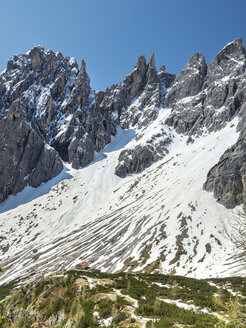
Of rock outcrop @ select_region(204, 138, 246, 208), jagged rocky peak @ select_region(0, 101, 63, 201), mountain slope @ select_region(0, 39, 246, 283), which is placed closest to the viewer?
mountain slope @ select_region(0, 39, 246, 283)

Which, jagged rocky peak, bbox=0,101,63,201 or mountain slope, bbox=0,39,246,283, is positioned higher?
jagged rocky peak, bbox=0,101,63,201

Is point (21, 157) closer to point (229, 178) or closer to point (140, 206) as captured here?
point (140, 206)

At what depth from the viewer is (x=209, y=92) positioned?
7805 inches

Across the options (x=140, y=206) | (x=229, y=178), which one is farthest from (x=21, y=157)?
(x=229, y=178)

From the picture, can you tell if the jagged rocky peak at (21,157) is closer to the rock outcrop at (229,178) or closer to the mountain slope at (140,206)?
the mountain slope at (140,206)

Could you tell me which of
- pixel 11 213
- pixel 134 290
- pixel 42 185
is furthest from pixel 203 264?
pixel 42 185

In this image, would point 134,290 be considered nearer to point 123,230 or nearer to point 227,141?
point 123,230

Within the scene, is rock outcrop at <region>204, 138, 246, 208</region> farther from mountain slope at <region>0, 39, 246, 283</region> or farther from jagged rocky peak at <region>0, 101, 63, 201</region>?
jagged rocky peak at <region>0, 101, 63, 201</region>

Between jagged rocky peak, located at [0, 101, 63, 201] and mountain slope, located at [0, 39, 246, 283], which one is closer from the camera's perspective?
mountain slope, located at [0, 39, 246, 283]

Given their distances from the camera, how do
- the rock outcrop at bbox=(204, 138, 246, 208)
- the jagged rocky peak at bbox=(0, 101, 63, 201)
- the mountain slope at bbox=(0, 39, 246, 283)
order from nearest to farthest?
the mountain slope at bbox=(0, 39, 246, 283)
the rock outcrop at bbox=(204, 138, 246, 208)
the jagged rocky peak at bbox=(0, 101, 63, 201)

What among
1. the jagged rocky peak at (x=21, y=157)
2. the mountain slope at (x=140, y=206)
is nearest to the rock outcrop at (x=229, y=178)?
the mountain slope at (x=140, y=206)

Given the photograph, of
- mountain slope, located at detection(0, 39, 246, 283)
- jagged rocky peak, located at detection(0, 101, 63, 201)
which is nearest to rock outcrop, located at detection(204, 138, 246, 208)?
mountain slope, located at detection(0, 39, 246, 283)

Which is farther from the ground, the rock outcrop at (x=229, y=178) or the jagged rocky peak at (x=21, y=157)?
the jagged rocky peak at (x=21, y=157)

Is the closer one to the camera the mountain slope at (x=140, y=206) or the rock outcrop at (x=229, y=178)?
the mountain slope at (x=140, y=206)
